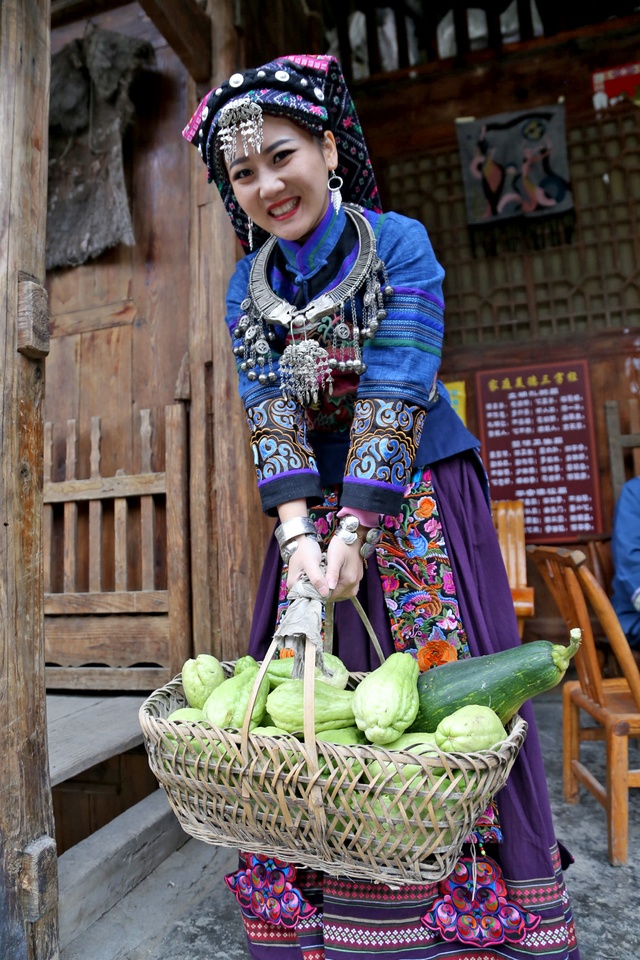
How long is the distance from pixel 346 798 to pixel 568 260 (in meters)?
4.17

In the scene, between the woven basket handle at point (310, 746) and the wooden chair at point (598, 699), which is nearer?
the woven basket handle at point (310, 746)

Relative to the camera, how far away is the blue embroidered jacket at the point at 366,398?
4.90ft

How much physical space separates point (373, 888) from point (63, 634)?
2.31 meters

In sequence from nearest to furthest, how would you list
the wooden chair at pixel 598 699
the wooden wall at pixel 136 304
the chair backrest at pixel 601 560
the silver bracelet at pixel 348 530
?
1. the silver bracelet at pixel 348 530
2. the wooden chair at pixel 598 699
3. the wooden wall at pixel 136 304
4. the chair backrest at pixel 601 560

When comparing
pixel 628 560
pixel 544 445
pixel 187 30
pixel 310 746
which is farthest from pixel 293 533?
pixel 544 445

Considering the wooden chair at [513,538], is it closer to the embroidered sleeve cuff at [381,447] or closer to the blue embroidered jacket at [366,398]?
the blue embroidered jacket at [366,398]

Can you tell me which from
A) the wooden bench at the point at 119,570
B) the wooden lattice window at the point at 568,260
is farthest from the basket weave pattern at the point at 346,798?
the wooden lattice window at the point at 568,260

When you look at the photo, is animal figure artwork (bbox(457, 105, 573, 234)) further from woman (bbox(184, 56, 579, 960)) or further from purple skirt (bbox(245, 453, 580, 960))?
purple skirt (bbox(245, 453, 580, 960))

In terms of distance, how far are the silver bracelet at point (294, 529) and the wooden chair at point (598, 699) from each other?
4.06 ft

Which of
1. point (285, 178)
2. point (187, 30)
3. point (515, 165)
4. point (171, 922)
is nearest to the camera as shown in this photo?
point (285, 178)

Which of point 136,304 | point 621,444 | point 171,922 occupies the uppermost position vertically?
point 136,304

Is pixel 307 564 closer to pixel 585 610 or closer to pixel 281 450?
pixel 281 450

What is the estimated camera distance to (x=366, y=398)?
60.3 inches

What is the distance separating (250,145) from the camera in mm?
1507
